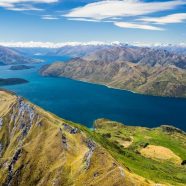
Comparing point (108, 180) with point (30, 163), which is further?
point (30, 163)

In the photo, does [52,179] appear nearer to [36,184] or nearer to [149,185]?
[36,184]

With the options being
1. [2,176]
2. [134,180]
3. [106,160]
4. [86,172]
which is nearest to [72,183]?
[86,172]

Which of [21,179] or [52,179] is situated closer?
[52,179]

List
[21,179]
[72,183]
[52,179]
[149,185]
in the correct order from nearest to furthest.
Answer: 1. [149,185]
2. [72,183]
3. [52,179]
4. [21,179]

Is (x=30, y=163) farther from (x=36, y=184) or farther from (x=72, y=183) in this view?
(x=72, y=183)

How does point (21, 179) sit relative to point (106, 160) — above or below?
below

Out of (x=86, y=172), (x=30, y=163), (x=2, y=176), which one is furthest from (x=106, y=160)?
(x=2, y=176)

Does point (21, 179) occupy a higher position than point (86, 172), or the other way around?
point (86, 172)

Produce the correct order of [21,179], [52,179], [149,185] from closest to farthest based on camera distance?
[149,185], [52,179], [21,179]

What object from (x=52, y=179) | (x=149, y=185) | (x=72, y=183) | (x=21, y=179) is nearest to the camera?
(x=149, y=185)
